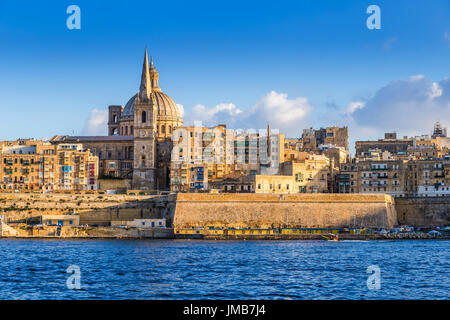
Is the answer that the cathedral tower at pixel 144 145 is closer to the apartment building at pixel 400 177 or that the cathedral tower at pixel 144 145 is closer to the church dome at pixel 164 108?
the church dome at pixel 164 108

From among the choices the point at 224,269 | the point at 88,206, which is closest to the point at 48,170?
the point at 88,206

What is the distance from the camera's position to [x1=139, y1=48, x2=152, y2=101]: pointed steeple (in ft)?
333

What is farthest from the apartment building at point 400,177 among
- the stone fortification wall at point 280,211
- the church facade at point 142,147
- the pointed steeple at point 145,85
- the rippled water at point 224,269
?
the pointed steeple at point 145,85

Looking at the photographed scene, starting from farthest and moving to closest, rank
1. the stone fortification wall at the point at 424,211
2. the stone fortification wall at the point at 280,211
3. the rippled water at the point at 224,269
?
the stone fortification wall at the point at 424,211
the stone fortification wall at the point at 280,211
the rippled water at the point at 224,269

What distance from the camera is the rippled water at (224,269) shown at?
3341cm

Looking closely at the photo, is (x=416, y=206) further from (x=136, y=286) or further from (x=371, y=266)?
(x=136, y=286)

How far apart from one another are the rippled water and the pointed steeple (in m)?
37.0

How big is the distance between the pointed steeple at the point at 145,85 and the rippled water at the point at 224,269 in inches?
1459

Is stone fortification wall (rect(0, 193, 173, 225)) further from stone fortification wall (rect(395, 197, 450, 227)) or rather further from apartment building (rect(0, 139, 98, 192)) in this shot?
stone fortification wall (rect(395, 197, 450, 227))

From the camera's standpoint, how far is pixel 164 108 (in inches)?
4560

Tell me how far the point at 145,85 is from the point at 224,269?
211 ft

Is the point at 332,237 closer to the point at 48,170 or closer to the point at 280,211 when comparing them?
the point at 280,211

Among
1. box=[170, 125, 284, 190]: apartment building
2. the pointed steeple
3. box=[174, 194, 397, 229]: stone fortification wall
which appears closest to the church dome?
the pointed steeple
